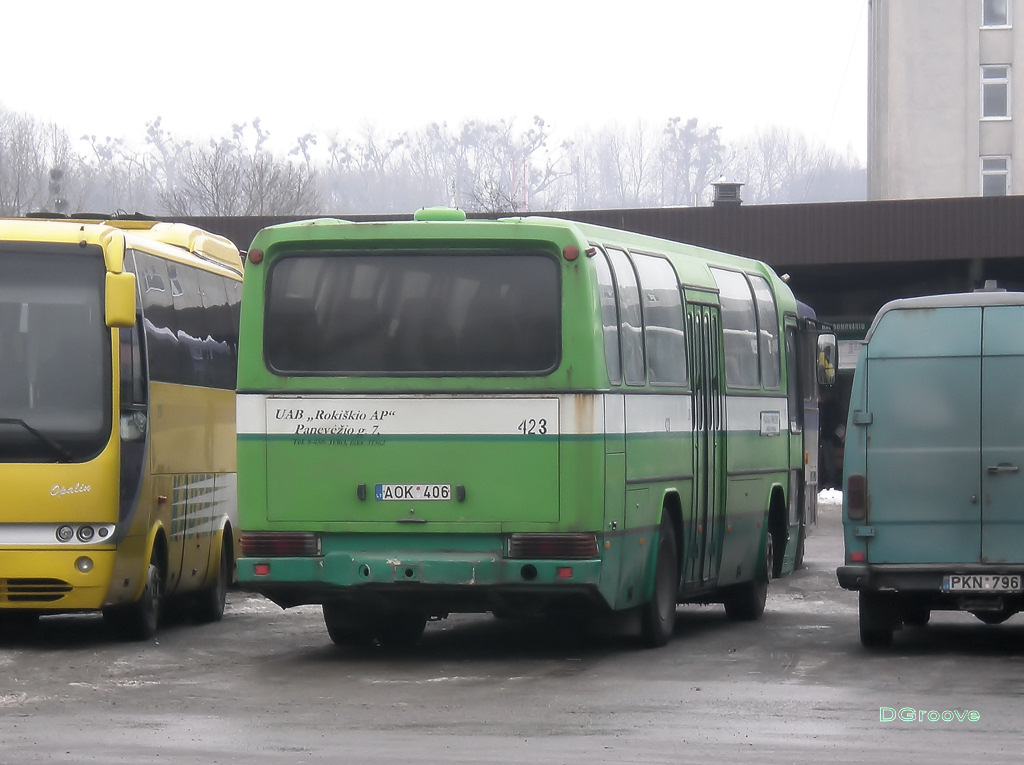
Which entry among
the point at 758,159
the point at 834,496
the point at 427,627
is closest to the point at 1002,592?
the point at 427,627

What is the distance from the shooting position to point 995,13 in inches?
2389

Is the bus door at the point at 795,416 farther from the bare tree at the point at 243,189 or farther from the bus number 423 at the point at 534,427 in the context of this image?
the bare tree at the point at 243,189

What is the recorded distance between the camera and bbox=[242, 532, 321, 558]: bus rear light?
1240cm

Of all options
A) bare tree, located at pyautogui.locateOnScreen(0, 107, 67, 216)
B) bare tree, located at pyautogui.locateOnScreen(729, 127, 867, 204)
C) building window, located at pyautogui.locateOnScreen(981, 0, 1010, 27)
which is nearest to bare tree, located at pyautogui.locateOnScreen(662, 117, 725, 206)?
bare tree, located at pyautogui.locateOnScreen(729, 127, 867, 204)

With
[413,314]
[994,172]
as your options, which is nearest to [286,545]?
[413,314]

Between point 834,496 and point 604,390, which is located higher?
point 604,390

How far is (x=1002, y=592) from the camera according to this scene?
12688 mm

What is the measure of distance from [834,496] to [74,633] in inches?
1103

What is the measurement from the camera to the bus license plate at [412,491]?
40.6 feet

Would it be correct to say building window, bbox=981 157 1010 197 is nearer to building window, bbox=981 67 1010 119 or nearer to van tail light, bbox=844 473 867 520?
building window, bbox=981 67 1010 119

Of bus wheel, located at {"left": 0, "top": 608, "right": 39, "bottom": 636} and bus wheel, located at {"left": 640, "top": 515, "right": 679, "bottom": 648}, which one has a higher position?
bus wheel, located at {"left": 640, "top": 515, "right": 679, "bottom": 648}

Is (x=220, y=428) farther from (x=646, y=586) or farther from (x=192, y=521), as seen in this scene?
(x=646, y=586)

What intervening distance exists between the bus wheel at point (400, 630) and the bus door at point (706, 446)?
2.03 metres

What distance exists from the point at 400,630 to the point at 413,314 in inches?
106
